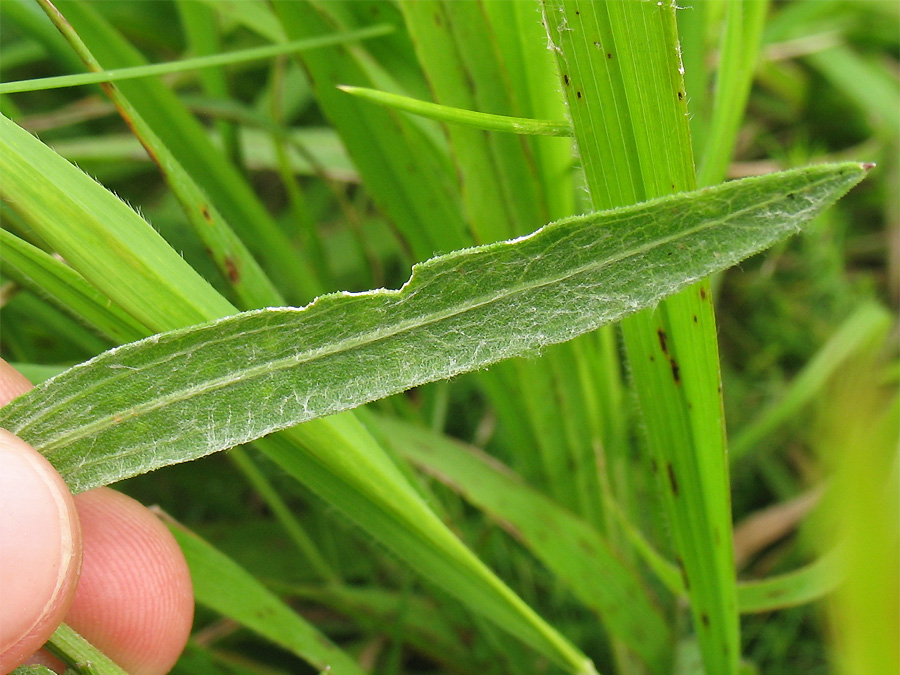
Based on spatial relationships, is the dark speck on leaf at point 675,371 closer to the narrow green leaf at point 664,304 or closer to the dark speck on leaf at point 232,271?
the narrow green leaf at point 664,304

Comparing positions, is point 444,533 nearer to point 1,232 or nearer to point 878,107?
point 1,232

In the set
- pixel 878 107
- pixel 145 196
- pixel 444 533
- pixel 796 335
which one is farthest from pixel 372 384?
pixel 878 107

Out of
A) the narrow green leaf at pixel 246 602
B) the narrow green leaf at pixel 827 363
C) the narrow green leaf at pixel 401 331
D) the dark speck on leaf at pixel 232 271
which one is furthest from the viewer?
the narrow green leaf at pixel 827 363

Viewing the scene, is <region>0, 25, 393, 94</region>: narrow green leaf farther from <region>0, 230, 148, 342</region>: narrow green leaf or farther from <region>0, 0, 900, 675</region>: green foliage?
<region>0, 230, 148, 342</region>: narrow green leaf

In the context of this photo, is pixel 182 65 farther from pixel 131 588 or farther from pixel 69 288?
pixel 131 588

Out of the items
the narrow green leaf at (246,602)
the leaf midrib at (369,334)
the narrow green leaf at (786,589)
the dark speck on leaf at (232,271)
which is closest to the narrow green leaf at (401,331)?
the leaf midrib at (369,334)

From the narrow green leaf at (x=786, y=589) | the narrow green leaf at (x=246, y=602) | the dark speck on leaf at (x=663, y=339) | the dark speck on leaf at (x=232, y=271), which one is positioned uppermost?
the dark speck on leaf at (x=232, y=271)

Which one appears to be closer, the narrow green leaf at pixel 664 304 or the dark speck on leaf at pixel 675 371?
the narrow green leaf at pixel 664 304

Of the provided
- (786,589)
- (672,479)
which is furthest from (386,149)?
(786,589)

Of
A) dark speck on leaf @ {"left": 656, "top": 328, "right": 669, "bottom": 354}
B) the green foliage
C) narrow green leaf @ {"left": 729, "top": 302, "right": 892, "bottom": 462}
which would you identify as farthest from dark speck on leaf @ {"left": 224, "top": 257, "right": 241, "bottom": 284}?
narrow green leaf @ {"left": 729, "top": 302, "right": 892, "bottom": 462}
